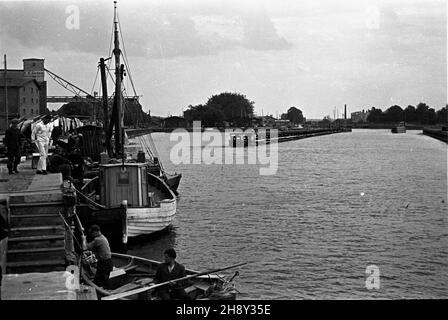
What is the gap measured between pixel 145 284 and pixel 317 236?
53.9 feet

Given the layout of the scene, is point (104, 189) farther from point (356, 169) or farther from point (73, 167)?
point (356, 169)

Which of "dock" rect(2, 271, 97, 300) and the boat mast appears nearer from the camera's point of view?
"dock" rect(2, 271, 97, 300)

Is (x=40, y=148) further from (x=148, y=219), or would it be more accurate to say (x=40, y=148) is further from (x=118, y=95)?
(x=118, y=95)

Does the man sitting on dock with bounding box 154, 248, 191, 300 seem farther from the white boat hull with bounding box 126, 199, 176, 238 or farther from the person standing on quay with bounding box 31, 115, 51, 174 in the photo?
the white boat hull with bounding box 126, 199, 176, 238

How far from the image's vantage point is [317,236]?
3072cm

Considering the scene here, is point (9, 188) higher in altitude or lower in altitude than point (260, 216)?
higher

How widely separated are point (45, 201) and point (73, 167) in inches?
463

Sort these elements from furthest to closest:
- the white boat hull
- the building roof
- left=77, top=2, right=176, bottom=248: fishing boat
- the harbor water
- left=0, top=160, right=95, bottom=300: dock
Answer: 1. the building roof
2. the white boat hull
3. left=77, top=2, right=176, bottom=248: fishing boat
4. the harbor water
5. left=0, top=160, right=95, bottom=300: dock

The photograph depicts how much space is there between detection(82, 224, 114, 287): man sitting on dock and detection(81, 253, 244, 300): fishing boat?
0.26 metres

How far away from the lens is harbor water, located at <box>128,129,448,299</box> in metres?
22.8

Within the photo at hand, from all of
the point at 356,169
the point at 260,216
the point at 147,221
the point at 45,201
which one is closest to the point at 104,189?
the point at 147,221

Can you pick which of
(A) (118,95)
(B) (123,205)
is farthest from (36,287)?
(A) (118,95)

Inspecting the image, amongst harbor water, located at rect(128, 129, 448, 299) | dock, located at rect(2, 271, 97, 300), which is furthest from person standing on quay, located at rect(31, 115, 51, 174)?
dock, located at rect(2, 271, 97, 300)

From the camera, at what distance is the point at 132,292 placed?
14.3 m
